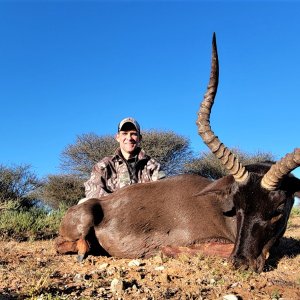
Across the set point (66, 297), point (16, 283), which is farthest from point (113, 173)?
point (66, 297)

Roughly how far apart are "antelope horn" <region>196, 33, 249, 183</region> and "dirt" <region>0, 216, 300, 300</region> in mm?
1007

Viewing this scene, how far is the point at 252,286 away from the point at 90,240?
241 centimetres

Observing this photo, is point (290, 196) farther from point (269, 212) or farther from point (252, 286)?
point (252, 286)

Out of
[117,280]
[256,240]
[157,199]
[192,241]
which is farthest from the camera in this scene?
[157,199]

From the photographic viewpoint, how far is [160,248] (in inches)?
205

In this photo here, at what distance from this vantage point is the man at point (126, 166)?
22.6ft

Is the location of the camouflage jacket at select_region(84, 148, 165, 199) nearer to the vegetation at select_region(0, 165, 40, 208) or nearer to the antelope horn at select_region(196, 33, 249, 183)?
the antelope horn at select_region(196, 33, 249, 183)

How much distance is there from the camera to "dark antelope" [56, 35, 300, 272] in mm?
4406

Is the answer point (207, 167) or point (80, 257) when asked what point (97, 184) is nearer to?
point (80, 257)

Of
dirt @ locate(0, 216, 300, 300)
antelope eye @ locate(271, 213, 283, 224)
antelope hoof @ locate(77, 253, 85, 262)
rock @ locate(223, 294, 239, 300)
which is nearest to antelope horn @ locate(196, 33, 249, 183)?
antelope eye @ locate(271, 213, 283, 224)

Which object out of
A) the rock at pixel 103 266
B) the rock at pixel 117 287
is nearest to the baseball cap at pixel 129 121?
the rock at pixel 103 266

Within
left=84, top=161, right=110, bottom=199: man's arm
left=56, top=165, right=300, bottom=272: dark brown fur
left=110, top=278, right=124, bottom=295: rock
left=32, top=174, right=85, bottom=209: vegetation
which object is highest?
left=32, top=174, right=85, bottom=209: vegetation

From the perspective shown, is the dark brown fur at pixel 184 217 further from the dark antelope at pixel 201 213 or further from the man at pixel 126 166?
the man at pixel 126 166

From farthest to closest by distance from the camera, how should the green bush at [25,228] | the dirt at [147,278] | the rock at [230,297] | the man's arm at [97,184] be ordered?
the green bush at [25,228] → the man's arm at [97,184] → the dirt at [147,278] → the rock at [230,297]
